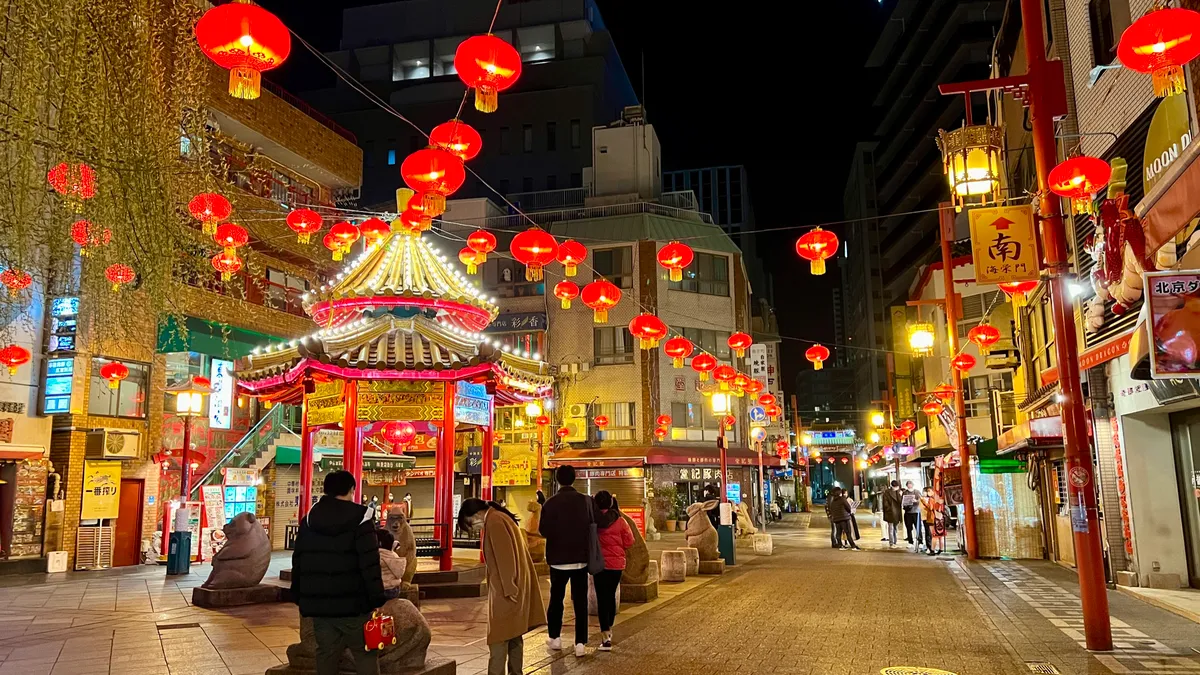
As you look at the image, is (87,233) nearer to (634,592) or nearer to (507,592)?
(507,592)

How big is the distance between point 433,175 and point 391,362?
450 cm

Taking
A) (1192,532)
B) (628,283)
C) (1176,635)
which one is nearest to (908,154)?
(628,283)

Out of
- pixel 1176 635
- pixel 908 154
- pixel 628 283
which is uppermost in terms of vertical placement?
pixel 908 154

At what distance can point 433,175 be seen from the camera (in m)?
10.3

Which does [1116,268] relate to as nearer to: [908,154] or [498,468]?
[498,468]

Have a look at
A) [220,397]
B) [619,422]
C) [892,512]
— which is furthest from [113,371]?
[619,422]

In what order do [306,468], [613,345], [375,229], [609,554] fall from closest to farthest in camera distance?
1. [609,554]
2. [306,468]
3. [375,229]
4. [613,345]

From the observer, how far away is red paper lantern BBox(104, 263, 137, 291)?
551 centimetres

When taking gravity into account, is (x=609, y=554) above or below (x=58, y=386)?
below

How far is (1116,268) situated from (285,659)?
9711 millimetres

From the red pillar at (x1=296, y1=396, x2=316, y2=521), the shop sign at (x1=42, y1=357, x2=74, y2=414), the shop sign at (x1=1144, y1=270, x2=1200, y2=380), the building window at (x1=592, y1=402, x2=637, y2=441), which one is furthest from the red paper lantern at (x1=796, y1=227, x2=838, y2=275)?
the building window at (x1=592, y1=402, x2=637, y2=441)

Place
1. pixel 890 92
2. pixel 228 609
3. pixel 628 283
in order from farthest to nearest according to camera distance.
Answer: pixel 890 92
pixel 628 283
pixel 228 609

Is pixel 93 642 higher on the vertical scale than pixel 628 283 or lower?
lower

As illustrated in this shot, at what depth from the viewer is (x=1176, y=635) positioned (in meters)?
9.23
